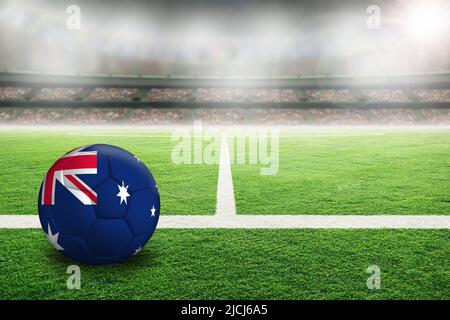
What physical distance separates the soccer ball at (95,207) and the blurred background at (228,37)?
32775 millimetres

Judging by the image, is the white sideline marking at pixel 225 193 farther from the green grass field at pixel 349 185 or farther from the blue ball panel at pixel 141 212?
the blue ball panel at pixel 141 212

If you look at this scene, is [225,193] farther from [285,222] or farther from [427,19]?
[427,19]

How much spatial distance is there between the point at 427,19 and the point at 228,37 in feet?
54.9

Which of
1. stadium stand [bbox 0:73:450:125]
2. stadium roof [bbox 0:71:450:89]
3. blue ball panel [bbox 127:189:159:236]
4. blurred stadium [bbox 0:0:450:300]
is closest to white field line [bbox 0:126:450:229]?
blue ball panel [bbox 127:189:159:236]

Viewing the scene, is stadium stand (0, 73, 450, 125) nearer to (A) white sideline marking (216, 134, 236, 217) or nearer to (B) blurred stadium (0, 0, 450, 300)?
(B) blurred stadium (0, 0, 450, 300)

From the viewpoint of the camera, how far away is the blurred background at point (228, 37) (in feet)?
106

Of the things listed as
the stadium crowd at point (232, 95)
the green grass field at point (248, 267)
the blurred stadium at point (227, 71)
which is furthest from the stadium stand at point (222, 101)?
the green grass field at point (248, 267)

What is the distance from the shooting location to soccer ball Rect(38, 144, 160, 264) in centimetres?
267

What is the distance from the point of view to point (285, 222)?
4.00m

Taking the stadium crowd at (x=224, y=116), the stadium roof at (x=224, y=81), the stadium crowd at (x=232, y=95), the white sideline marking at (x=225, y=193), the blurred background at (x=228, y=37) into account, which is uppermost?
the blurred background at (x=228, y=37)

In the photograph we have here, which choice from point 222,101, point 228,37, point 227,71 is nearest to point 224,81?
point 227,71
